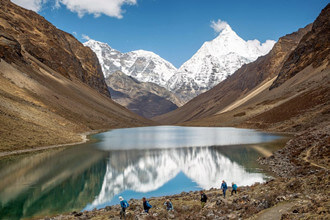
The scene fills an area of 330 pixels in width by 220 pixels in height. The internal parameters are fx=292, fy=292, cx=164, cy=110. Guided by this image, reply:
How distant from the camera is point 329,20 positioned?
14675 cm

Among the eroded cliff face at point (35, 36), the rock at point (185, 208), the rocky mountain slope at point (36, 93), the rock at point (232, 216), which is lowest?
the rock at point (185, 208)

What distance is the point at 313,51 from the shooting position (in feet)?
496

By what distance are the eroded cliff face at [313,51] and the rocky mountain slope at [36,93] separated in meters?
98.7

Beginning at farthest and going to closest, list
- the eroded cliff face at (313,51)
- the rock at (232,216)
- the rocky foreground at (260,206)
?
the eroded cliff face at (313,51) → the rock at (232,216) → the rocky foreground at (260,206)

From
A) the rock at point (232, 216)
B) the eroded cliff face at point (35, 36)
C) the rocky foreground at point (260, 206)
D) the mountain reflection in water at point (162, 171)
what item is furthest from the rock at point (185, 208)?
the eroded cliff face at point (35, 36)

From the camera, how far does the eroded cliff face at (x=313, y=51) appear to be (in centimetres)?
14100

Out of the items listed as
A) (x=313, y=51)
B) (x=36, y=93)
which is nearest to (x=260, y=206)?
(x=36, y=93)

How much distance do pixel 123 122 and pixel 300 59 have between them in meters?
105

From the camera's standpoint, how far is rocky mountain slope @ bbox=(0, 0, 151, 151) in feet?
199

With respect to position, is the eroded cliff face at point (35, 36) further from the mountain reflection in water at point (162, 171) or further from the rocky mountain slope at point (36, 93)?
the mountain reflection in water at point (162, 171)

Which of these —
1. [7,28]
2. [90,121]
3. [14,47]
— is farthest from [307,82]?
[7,28]

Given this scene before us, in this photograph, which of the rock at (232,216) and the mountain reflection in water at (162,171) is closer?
the rock at (232,216)

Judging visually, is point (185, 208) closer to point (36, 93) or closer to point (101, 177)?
point (101, 177)

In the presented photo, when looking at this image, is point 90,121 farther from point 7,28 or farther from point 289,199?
point 289,199
